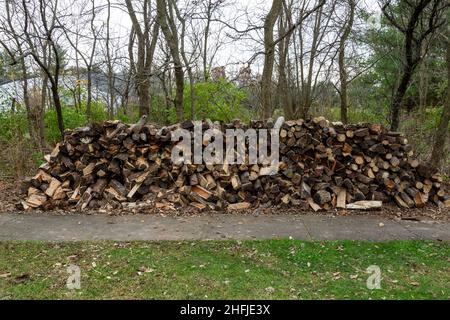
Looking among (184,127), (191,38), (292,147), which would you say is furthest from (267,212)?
(191,38)

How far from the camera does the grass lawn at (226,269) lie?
10.2 feet

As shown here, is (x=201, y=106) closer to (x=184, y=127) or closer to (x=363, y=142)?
(x=184, y=127)

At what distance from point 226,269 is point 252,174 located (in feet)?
7.79

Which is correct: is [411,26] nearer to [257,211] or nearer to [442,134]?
[442,134]

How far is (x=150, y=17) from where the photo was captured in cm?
1089

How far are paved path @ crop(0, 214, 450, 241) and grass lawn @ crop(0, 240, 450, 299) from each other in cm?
26

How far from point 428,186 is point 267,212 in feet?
8.76

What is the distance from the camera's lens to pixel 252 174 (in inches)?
224

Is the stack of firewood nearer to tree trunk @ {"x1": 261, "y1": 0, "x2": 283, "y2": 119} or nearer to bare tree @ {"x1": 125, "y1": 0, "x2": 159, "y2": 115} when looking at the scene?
tree trunk @ {"x1": 261, "y1": 0, "x2": 283, "y2": 119}

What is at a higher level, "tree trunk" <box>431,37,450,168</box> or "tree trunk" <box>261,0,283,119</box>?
"tree trunk" <box>261,0,283,119</box>

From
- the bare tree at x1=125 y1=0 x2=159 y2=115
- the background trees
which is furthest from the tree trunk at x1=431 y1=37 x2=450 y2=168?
the bare tree at x1=125 y1=0 x2=159 y2=115

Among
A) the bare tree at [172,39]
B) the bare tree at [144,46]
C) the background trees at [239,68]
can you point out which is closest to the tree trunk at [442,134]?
the background trees at [239,68]

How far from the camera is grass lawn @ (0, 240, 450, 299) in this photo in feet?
10.2

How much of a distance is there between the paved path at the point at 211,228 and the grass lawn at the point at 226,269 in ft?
0.85
